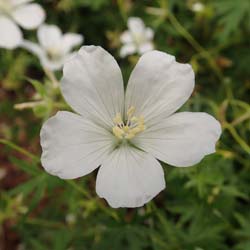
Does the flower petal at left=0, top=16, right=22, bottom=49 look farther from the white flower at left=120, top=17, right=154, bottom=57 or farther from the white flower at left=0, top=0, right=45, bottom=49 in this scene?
the white flower at left=120, top=17, right=154, bottom=57

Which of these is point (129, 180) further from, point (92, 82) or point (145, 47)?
point (145, 47)

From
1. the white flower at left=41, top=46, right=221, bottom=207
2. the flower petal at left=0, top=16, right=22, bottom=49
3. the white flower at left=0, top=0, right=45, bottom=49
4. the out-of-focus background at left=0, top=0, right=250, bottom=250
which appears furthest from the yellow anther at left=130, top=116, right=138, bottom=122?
the white flower at left=0, top=0, right=45, bottom=49

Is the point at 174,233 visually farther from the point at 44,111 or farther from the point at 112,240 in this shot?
the point at 44,111

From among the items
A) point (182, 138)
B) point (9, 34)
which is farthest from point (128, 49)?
point (182, 138)

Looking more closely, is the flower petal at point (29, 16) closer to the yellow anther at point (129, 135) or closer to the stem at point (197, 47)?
the stem at point (197, 47)

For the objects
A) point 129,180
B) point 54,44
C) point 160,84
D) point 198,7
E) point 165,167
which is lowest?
point 165,167

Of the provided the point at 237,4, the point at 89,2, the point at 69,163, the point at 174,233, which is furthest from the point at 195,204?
the point at 89,2

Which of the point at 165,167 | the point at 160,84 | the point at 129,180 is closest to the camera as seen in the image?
the point at 129,180
